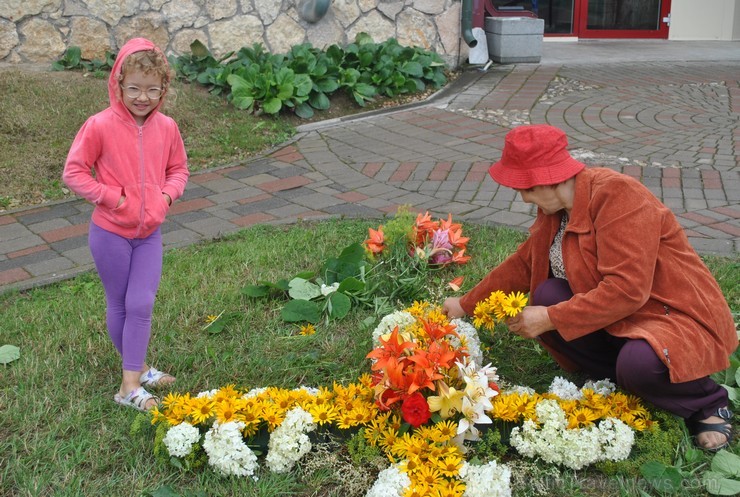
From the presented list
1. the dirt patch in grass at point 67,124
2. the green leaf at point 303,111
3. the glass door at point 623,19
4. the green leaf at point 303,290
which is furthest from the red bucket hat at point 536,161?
the glass door at point 623,19

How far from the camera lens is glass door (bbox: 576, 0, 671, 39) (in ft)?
38.7

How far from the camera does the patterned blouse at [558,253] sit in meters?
2.70

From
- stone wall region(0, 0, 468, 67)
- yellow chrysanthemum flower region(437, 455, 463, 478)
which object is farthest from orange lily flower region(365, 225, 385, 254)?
stone wall region(0, 0, 468, 67)

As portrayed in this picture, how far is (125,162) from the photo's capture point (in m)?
2.81

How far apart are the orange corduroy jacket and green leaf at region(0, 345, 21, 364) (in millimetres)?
2090

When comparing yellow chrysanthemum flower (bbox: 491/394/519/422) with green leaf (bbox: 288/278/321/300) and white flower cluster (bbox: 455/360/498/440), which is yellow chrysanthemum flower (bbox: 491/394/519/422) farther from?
green leaf (bbox: 288/278/321/300)

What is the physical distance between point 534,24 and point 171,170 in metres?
7.04

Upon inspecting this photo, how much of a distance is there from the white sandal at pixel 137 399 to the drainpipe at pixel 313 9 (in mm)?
5766

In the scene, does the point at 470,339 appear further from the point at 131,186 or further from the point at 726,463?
the point at 131,186

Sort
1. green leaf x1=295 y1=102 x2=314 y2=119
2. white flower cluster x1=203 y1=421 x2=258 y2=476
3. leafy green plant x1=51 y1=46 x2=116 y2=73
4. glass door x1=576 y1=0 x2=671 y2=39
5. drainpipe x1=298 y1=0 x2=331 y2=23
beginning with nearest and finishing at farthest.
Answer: white flower cluster x1=203 y1=421 x2=258 y2=476 → green leaf x1=295 y1=102 x2=314 y2=119 → leafy green plant x1=51 y1=46 x2=116 y2=73 → drainpipe x1=298 y1=0 x2=331 y2=23 → glass door x1=576 y1=0 x2=671 y2=39

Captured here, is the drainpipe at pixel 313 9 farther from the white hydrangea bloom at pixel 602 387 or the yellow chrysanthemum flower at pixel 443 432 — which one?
the yellow chrysanthemum flower at pixel 443 432

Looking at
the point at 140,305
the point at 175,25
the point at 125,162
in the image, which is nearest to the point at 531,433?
the point at 140,305

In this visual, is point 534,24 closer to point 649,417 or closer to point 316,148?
point 316,148

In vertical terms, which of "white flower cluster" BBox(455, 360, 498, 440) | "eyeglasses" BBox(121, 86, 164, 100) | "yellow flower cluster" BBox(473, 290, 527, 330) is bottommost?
"white flower cluster" BBox(455, 360, 498, 440)
